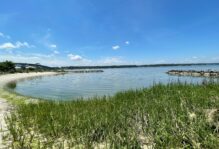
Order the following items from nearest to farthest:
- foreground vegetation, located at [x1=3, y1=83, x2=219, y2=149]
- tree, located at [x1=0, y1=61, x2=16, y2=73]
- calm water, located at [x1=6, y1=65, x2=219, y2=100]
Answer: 1. foreground vegetation, located at [x1=3, y1=83, x2=219, y2=149]
2. calm water, located at [x1=6, y1=65, x2=219, y2=100]
3. tree, located at [x1=0, y1=61, x2=16, y2=73]

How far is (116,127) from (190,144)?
7.17 feet

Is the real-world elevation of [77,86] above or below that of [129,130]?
below

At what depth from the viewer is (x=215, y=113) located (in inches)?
268

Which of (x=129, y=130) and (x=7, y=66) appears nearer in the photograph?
(x=129, y=130)

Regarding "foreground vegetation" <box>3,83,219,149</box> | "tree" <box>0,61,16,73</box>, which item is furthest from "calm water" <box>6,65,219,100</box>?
"tree" <box>0,61,16,73</box>

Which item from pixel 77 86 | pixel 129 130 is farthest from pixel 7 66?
→ pixel 129 130

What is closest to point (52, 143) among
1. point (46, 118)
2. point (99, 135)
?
point (99, 135)

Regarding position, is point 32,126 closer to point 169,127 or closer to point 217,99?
point 169,127

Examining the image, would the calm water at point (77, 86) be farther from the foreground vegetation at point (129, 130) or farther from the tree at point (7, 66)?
the tree at point (7, 66)

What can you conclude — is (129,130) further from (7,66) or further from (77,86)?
Result: (7,66)

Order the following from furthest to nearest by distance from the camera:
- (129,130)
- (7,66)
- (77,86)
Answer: (7,66) < (77,86) < (129,130)

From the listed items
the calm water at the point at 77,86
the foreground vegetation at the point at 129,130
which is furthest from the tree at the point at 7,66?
the foreground vegetation at the point at 129,130

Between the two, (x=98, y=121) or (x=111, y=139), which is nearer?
(x=111, y=139)

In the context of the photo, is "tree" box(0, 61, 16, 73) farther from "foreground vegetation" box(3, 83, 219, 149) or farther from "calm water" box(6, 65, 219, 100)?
"foreground vegetation" box(3, 83, 219, 149)
